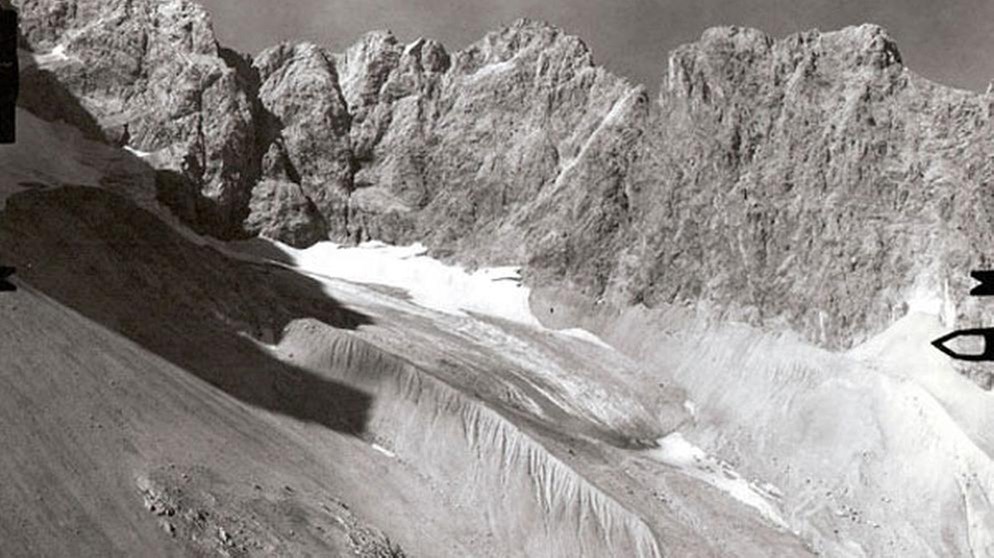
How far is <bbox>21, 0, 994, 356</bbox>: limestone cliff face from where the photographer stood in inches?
3654

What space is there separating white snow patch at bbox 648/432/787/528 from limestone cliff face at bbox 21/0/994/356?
18782 millimetres

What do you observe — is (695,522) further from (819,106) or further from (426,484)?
(819,106)

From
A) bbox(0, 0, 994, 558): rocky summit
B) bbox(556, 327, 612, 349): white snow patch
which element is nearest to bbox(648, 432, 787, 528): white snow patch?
bbox(0, 0, 994, 558): rocky summit

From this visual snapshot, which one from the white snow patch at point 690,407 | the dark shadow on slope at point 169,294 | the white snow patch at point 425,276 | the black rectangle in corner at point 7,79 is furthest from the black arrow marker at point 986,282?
the white snow patch at point 425,276

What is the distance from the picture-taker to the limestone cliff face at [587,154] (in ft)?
305

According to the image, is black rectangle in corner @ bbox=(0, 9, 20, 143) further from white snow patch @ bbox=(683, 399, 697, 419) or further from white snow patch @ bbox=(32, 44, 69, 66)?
white snow patch @ bbox=(32, 44, 69, 66)

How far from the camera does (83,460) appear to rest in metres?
40.9

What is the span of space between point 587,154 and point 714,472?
52.5 meters

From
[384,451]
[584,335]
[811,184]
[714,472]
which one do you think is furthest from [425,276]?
[384,451]

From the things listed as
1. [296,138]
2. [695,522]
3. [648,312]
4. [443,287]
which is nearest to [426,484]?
[695,522]

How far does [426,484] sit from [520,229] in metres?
60.8

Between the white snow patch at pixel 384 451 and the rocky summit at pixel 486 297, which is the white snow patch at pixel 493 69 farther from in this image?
the white snow patch at pixel 384 451

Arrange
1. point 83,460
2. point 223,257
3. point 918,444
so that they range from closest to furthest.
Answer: point 83,460
point 918,444
point 223,257

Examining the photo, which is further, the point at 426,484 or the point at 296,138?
the point at 296,138
